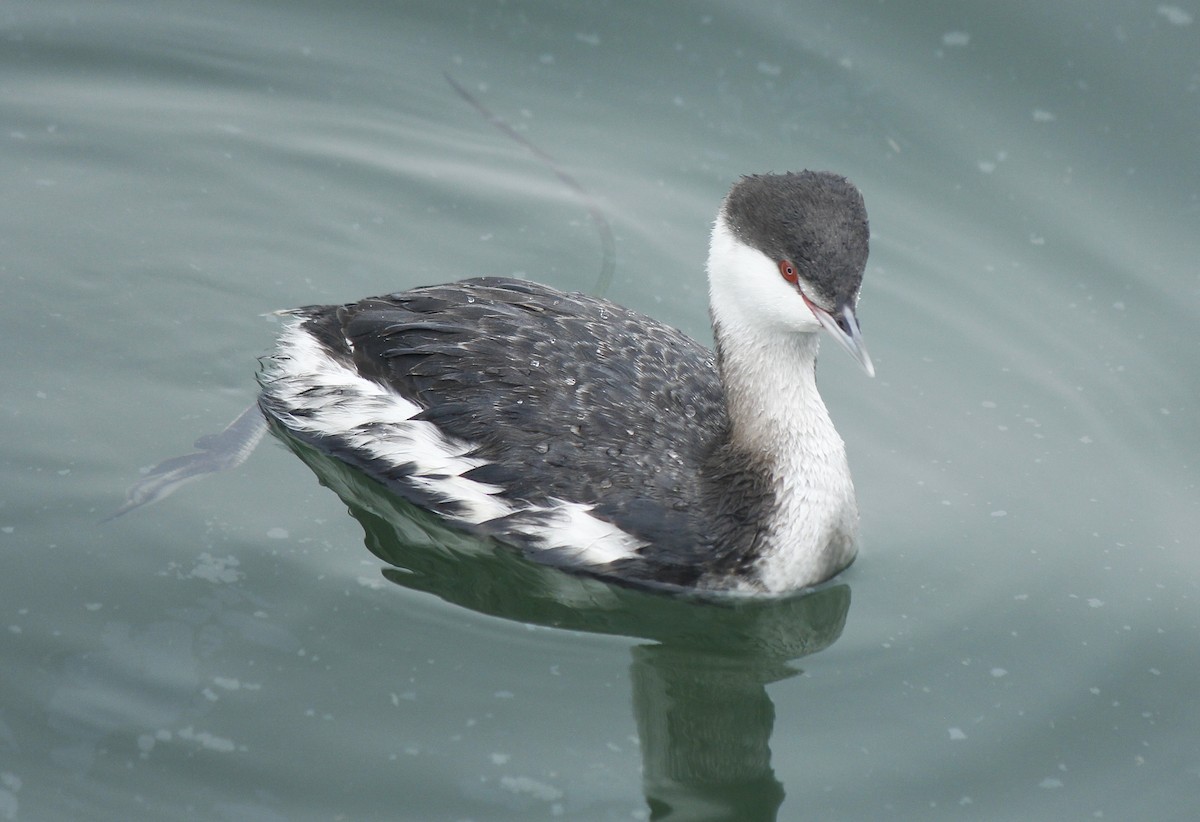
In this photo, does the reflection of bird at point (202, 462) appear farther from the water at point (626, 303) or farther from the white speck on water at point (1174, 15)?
the white speck on water at point (1174, 15)

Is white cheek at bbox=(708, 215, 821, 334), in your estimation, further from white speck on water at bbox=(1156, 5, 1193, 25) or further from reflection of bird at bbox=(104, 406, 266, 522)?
white speck on water at bbox=(1156, 5, 1193, 25)

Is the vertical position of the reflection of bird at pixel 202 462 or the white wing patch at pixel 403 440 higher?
the white wing patch at pixel 403 440

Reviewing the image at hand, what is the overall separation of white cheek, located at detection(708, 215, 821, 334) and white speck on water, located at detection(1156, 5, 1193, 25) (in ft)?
15.3

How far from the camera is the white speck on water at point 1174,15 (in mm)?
9914

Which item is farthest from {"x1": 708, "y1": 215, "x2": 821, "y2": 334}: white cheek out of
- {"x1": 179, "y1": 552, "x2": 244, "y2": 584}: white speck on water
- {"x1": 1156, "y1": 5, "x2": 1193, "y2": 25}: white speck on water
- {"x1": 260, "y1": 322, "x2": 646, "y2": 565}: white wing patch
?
{"x1": 1156, "y1": 5, "x2": 1193, "y2": 25}: white speck on water

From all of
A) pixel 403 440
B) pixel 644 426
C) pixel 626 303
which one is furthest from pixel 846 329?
pixel 626 303

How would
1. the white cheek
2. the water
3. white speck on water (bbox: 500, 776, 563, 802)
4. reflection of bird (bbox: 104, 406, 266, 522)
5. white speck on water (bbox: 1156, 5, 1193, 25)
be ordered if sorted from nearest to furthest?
white speck on water (bbox: 500, 776, 563, 802), the water, the white cheek, reflection of bird (bbox: 104, 406, 266, 522), white speck on water (bbox: 1156, 5, 1193, 25)

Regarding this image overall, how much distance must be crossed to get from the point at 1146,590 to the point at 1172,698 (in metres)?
0.62

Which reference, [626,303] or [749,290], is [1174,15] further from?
[749,290]

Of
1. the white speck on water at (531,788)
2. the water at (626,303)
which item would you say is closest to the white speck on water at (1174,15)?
the water at (626,303)

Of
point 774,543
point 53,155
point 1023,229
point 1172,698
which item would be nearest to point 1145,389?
point 1023,229

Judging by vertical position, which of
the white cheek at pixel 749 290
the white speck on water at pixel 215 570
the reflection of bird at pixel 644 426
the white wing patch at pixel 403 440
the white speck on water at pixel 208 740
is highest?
the white cheek at pixel 749 290

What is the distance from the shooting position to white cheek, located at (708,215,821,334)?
21.0 feet

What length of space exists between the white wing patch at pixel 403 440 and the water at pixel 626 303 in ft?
0.76
